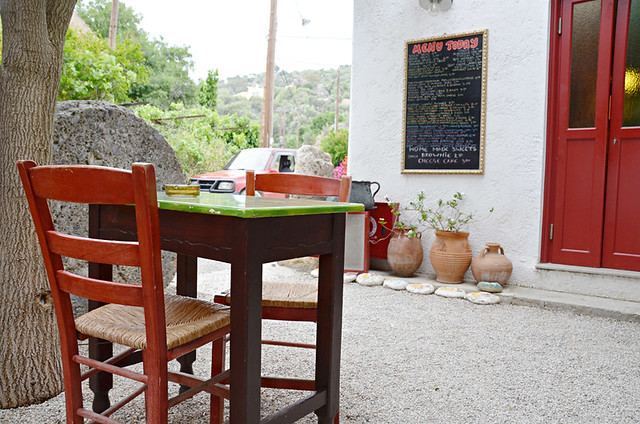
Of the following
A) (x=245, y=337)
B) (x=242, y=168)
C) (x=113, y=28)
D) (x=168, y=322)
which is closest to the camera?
(x=245, y=337)

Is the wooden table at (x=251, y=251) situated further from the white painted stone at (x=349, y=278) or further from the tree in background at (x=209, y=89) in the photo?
the tree in background at (x=209, y=89)

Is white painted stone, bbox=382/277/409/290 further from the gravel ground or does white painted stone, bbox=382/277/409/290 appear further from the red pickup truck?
the red pickup truck

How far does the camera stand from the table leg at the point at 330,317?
5.90ft

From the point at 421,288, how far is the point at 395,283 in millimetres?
257

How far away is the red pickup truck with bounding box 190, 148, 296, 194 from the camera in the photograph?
26.3 ft

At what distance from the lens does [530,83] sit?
4.45m

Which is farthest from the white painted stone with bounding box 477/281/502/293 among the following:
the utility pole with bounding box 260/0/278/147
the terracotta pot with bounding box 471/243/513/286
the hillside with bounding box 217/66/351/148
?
the hillside with bounding box 217/66/351/148

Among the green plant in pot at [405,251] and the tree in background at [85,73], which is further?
the tree in background at [85,73]

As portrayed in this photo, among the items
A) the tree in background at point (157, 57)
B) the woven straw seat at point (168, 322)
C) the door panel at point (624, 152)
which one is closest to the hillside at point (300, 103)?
the tree in background at point (157, 57)

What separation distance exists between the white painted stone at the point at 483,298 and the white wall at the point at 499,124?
0.52m

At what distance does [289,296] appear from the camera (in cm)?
196

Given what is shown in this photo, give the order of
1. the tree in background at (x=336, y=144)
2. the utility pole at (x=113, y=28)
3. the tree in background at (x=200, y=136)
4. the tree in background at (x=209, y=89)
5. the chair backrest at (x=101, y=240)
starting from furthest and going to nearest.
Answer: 1. the tree in background at (x=209, y=89)
2. the tree in background at (x=336, y=144)
3. the utility pole at (x=113, y=28)
4. the tree in background at (x=200, y=136)
5. the chair backrest at (x=101, y=240)

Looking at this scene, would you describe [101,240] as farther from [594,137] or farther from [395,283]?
[594,137]

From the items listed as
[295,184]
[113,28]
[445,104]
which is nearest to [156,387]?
[295,184]
